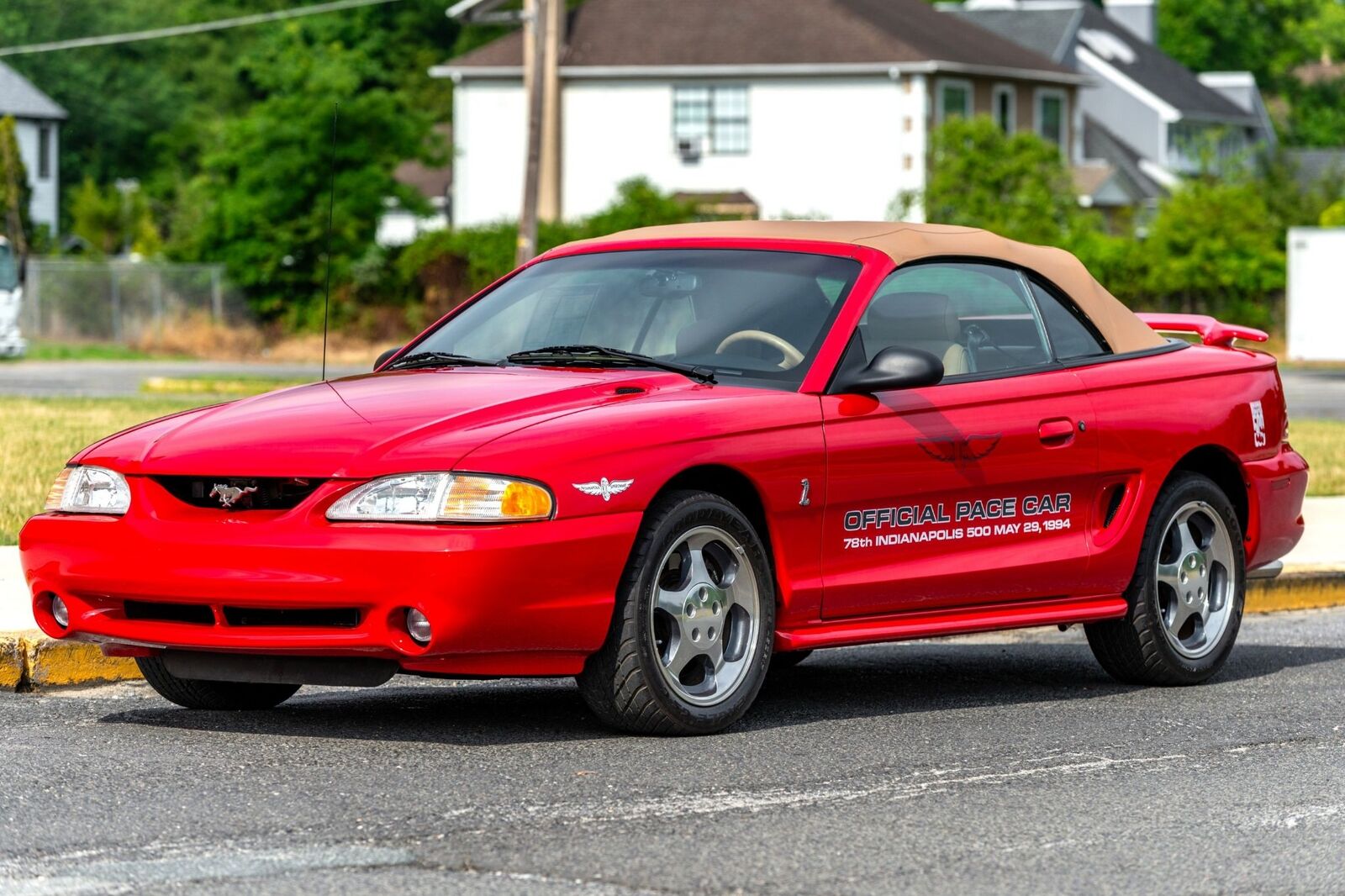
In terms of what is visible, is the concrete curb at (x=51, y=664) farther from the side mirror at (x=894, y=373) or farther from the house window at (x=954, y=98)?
the house window at (x=954, y=98)

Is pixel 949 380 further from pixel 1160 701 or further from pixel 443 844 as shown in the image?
pixel 443 844

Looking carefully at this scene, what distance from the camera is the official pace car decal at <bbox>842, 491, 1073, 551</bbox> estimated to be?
723 centimetres

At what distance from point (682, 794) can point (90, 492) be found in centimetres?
207

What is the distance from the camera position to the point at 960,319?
7852 millimetres

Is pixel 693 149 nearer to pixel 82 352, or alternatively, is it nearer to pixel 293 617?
pixel 82 352

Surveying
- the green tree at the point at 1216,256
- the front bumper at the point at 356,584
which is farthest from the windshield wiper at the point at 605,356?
the green tree at the point at 1216,256

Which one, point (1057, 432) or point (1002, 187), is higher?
point (1002, 187)

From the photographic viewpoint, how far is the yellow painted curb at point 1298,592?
36.9 feet

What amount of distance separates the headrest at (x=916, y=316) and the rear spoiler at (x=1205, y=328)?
1.42 m

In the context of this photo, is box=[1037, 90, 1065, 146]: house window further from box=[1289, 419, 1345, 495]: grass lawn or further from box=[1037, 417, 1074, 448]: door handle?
box=[1037, 417, 1074, 448]: door handle

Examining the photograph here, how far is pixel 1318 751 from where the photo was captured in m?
6.95

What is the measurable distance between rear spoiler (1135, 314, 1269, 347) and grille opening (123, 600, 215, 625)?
4126 mm

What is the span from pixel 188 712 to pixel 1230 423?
398cm

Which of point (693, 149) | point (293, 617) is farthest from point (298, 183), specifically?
point (293, 617)
